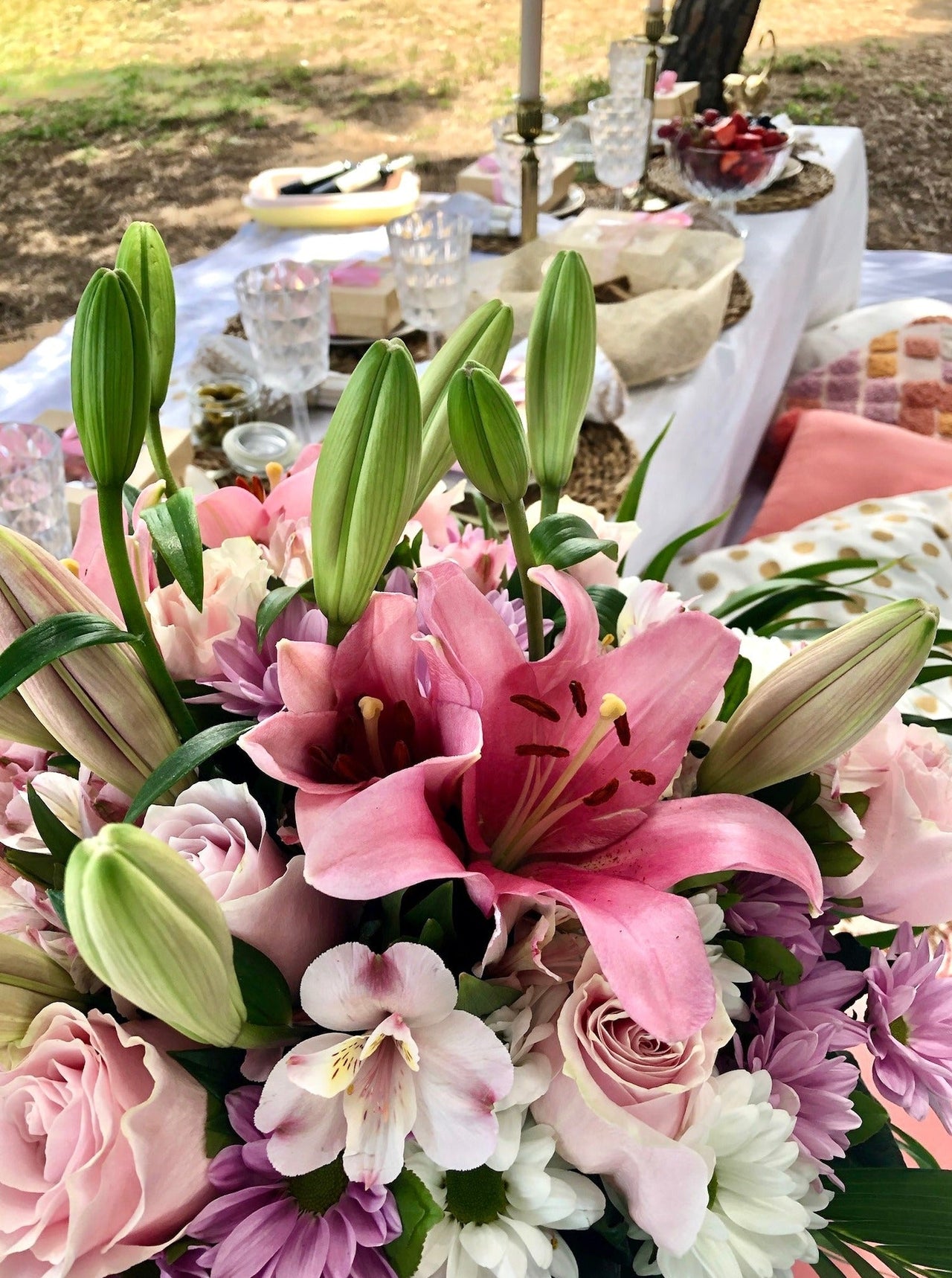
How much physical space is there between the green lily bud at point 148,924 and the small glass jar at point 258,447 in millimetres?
701

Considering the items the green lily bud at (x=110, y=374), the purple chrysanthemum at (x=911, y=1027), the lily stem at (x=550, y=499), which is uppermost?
the green lily bud at (x=110, y=374)

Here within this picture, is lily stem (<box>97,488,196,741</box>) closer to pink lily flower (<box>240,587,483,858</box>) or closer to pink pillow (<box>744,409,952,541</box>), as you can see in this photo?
pink lily flower (<box>240,587,483,858</box>)

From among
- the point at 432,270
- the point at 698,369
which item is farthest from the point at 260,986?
the point at 698,369

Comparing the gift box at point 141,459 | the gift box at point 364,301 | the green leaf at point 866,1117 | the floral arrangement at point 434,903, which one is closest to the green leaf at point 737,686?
the floral arrangement at point 434,903

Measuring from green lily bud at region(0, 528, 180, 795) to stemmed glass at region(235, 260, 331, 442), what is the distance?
700mm

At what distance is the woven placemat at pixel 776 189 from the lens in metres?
1.66

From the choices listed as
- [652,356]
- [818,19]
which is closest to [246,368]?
[652,356]

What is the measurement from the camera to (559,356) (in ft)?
1.09

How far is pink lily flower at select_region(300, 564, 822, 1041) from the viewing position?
25cm

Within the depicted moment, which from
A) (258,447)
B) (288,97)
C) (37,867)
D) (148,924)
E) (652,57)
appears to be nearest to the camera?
(148,924)

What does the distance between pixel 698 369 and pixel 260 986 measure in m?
1.03

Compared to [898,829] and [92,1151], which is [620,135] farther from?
[92,1151]

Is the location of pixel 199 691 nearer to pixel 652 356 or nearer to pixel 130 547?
pixel 130 547

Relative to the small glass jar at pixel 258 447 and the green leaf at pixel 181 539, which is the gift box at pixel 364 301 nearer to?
the small glass jar at pixel 258 447
